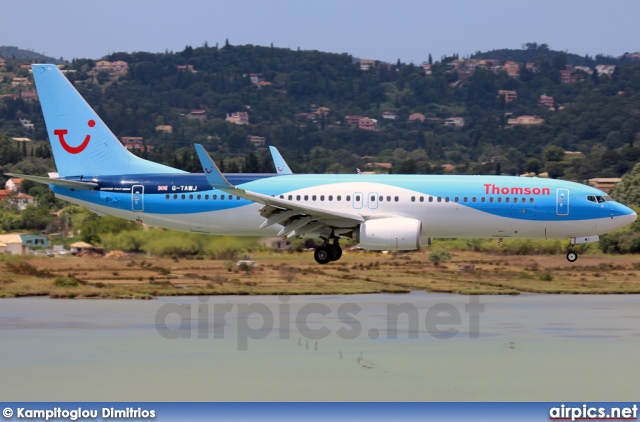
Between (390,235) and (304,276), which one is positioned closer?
(390,235)

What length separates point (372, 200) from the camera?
128 feet

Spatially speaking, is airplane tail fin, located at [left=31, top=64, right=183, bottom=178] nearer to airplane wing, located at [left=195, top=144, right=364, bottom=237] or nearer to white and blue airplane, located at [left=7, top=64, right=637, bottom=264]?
white and blue airplane, located at [left=7, top=64, right=637, bottom=264]

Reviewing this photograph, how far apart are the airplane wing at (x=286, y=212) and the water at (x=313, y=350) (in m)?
2.60

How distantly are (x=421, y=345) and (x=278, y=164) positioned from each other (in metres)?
16.5

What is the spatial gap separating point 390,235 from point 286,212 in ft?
11.6

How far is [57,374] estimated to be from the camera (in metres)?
24.4

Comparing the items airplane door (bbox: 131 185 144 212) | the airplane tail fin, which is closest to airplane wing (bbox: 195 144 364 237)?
airplane door (bbox: 131 185 144 212)

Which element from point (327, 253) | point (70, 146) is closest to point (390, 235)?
point (327, 253)

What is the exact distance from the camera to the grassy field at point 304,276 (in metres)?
40.1

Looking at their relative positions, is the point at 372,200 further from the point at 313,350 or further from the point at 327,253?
the point at 313,350

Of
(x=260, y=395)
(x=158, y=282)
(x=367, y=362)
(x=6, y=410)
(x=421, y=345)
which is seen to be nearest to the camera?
(x=6, y=410)

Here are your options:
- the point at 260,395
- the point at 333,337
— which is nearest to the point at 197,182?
the point at 333,337

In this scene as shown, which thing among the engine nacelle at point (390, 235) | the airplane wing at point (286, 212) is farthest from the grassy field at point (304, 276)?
the engine nacelle at point (390, 235)

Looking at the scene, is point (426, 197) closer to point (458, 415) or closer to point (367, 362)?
point (367, 362)
